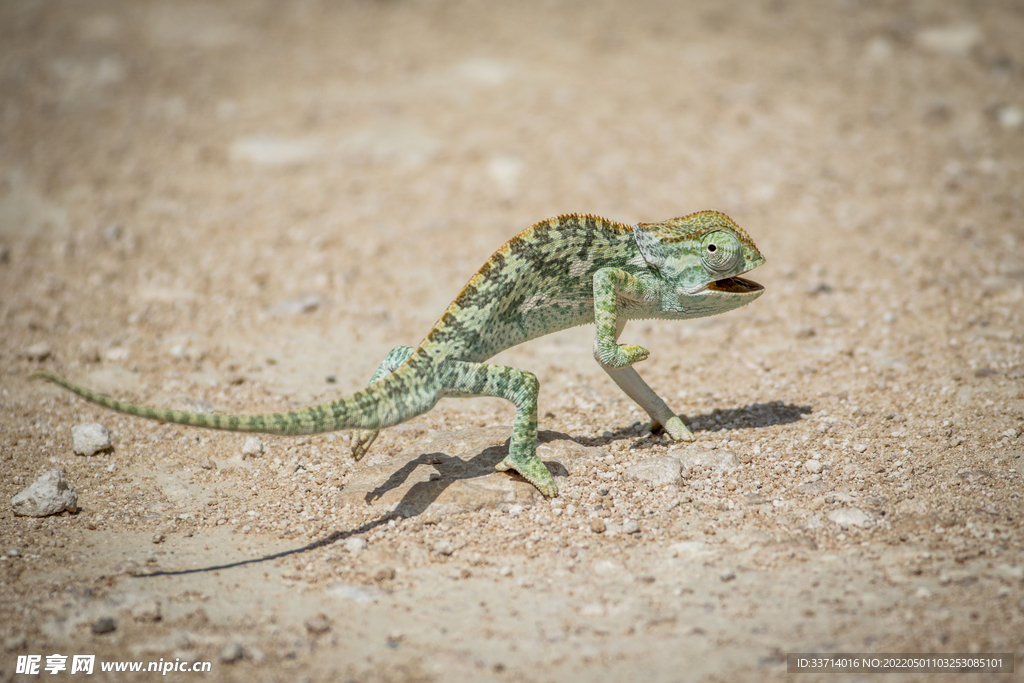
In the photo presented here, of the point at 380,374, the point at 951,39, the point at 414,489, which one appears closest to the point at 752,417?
the point at 414,489

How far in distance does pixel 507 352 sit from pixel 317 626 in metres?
3.49

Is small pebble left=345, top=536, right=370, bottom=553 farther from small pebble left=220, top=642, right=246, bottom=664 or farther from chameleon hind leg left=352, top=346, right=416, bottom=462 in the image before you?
small pebble left=220, top=642, right=246, bottom=664

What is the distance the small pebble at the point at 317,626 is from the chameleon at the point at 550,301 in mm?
866

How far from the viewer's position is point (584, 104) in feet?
33.3

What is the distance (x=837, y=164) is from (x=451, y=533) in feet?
22.7

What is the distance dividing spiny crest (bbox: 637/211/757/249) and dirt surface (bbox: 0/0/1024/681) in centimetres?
119

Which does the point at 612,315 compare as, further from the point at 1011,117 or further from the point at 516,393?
the point at 1011,117

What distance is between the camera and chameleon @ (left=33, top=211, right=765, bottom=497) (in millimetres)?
4043

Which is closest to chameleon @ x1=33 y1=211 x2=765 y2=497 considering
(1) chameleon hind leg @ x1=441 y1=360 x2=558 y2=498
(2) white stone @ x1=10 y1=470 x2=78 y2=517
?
(1) chameleon hind leg @ x1=441 y1=360 x2=558 y2=498

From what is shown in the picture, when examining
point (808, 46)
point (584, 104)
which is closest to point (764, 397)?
point (584, 104)

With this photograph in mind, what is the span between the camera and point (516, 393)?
410 cm

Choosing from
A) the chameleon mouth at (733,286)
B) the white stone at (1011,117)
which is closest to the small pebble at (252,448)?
the chameleon mouth at (733,286)

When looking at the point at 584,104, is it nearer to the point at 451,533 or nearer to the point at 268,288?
the point at 268,288

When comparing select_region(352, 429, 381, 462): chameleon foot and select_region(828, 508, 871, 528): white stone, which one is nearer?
select_region(828, 508, 871, 528): white stone
